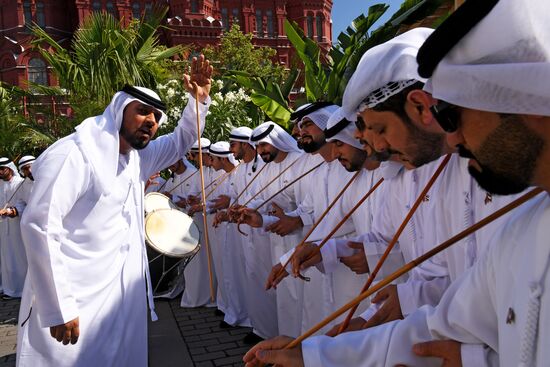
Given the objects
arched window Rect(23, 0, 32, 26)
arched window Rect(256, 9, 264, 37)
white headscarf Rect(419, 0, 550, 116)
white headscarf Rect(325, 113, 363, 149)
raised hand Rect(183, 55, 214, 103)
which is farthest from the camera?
arched window Rect(256, 9, 264, 37)

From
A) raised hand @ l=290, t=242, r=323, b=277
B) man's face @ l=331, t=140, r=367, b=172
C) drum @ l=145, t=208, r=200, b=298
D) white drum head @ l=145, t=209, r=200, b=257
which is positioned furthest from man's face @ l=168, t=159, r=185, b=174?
raised hand @ l=290, t=242, r=323, b=277

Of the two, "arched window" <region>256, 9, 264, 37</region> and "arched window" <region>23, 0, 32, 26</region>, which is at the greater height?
"arched window" <region>23, 0, 32, 26</region>

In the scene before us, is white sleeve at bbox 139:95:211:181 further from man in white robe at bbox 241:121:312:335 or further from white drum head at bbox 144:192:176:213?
white drum head at bbox 144:192:176:213

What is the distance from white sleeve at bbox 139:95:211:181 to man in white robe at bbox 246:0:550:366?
3.11 meters

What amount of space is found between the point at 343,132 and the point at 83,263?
6.01ft

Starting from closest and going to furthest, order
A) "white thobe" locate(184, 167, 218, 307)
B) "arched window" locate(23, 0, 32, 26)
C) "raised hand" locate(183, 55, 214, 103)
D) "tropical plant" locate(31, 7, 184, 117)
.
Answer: "raised hand" locate(183, 55, 214, 103) → "white thobe" locate(184, 167, 218, 307) → "tropical plant" locate(31, 7, 184, 117) → "arched window" locate(23, 0, 32, 26)

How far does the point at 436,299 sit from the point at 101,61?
8.54m

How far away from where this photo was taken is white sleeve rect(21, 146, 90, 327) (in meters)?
2.93

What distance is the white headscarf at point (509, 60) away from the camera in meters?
1.05

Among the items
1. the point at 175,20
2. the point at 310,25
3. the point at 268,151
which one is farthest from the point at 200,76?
the point at 310,25

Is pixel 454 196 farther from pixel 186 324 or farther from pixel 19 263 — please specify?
pixel 19 263

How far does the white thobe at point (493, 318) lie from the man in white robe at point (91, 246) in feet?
6.21

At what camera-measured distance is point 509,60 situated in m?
1.08

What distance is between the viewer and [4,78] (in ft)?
102
